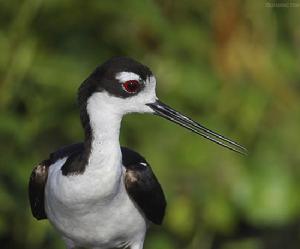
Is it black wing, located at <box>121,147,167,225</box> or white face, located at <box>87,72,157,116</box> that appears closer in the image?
white face, located at <box>87,72,157,116</box>

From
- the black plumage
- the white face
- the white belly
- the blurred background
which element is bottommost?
the white belly

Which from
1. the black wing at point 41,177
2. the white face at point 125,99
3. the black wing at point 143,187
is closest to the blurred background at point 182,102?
the black wing at point 41,177

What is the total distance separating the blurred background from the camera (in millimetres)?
5840

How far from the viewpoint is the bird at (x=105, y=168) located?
165 inches

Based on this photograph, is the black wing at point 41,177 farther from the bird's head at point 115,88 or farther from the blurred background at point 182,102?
the blurred background at point 182,102

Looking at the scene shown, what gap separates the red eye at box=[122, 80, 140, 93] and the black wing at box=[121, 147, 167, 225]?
39 centimetres

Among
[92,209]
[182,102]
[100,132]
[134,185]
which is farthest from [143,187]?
[182,102]

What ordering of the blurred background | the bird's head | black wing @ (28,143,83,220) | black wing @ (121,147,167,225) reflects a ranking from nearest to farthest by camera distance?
the bird's head, black wing @ (121,147,167,225), black wing @ (28,143,83,220), the blurred background

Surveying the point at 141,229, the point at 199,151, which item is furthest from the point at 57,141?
the point at 141,229

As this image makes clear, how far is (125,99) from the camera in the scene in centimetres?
421

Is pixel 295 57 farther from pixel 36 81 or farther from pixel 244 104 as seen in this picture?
pixel 36 81

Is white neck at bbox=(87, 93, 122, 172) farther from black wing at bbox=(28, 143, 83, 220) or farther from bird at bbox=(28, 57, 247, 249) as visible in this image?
black wing at bbox=(28, 143, 83, 220)

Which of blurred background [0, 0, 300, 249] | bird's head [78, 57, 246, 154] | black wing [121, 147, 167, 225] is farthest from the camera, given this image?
blurred background [0, 0, 300, 249]

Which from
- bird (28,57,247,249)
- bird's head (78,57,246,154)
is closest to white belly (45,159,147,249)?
bird (28,57,247,249)
